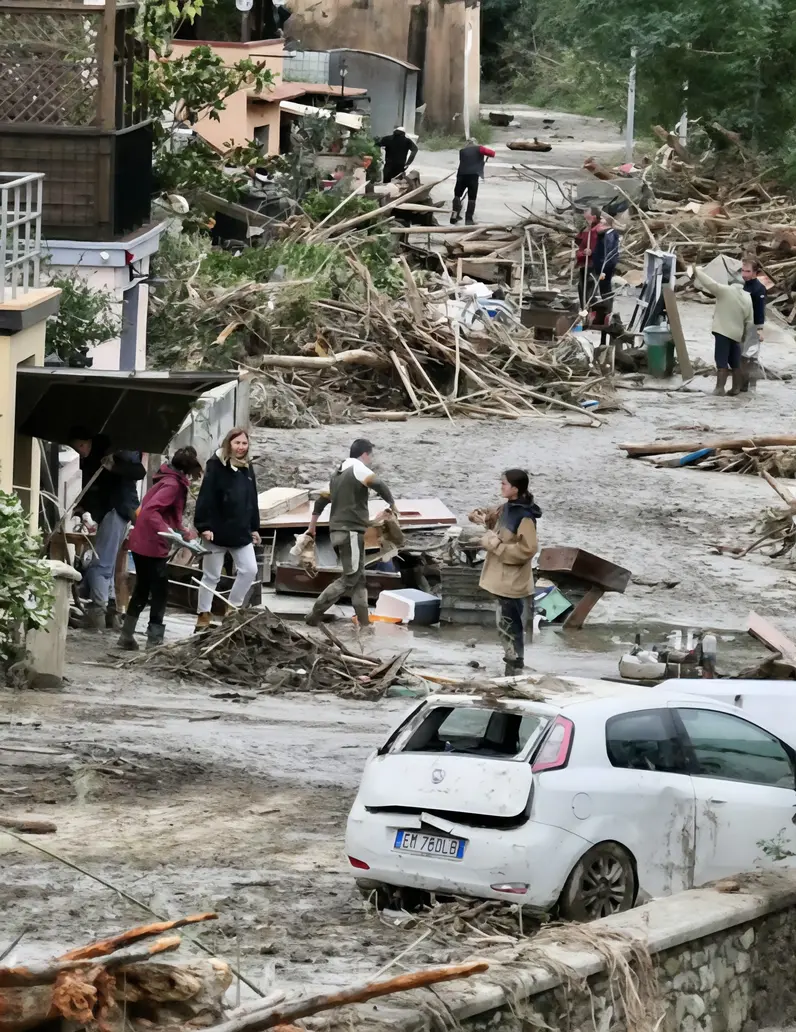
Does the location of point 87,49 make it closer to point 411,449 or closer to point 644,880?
point 411,449

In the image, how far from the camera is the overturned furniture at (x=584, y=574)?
671 inches

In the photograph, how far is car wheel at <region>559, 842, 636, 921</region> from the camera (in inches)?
333

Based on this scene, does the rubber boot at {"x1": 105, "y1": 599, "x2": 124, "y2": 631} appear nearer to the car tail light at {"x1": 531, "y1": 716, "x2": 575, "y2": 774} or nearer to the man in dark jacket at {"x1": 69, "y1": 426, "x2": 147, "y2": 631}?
the man in dark jacket at {"x1": 69, "y1": 426, "x2": 147, "y2": 631}

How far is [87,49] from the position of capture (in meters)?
17.8

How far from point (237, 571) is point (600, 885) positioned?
731 centimetres

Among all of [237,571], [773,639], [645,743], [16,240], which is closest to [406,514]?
[237,571]

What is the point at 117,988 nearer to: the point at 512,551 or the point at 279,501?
the point at 512,551

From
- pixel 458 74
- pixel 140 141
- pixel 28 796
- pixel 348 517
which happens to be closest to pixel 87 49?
pixel 140 141

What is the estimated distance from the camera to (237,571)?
15.5m

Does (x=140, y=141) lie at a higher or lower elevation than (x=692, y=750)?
higher

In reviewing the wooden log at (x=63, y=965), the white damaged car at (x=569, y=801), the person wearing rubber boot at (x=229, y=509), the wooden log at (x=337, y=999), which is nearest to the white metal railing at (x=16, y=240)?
the person wearing rubber boot at (x=229, y=509)

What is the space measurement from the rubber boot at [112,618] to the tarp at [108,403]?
1.59 m

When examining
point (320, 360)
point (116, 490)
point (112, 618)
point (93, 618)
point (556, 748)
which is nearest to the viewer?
point (556, 748)

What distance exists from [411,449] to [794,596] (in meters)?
Answer: 6.70
